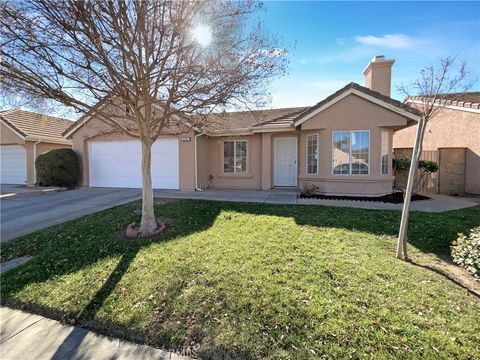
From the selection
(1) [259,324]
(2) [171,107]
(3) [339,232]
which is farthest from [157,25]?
(3) [339,232]

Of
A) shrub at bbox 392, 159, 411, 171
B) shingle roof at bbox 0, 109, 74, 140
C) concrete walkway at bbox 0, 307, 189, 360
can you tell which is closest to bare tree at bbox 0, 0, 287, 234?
concrete walkway at bbox 0, 307, 189, 360

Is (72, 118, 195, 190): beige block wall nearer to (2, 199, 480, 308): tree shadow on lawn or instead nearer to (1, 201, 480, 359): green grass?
(2, 199, 480, 308): tree shadow on lawn

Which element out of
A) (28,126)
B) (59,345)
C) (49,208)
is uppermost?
(28,126)

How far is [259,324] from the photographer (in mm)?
3020

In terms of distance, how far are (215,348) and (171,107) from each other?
5417 millimetres

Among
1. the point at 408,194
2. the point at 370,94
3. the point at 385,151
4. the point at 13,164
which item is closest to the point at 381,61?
the point at 370,94

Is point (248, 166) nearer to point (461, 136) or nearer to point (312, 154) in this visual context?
point (312, 154)

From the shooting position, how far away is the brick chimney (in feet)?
40.7

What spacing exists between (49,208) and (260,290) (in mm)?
9261

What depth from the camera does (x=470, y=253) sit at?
4.15 m

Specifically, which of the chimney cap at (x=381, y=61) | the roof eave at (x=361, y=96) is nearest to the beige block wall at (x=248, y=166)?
the roof eave at (x=361, y=96)

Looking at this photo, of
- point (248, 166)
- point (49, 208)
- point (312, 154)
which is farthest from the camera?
point (248, 166)

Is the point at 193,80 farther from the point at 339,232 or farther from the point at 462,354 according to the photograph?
the point at 462,354

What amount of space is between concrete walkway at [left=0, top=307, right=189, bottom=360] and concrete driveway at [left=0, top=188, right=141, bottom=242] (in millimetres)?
4224
